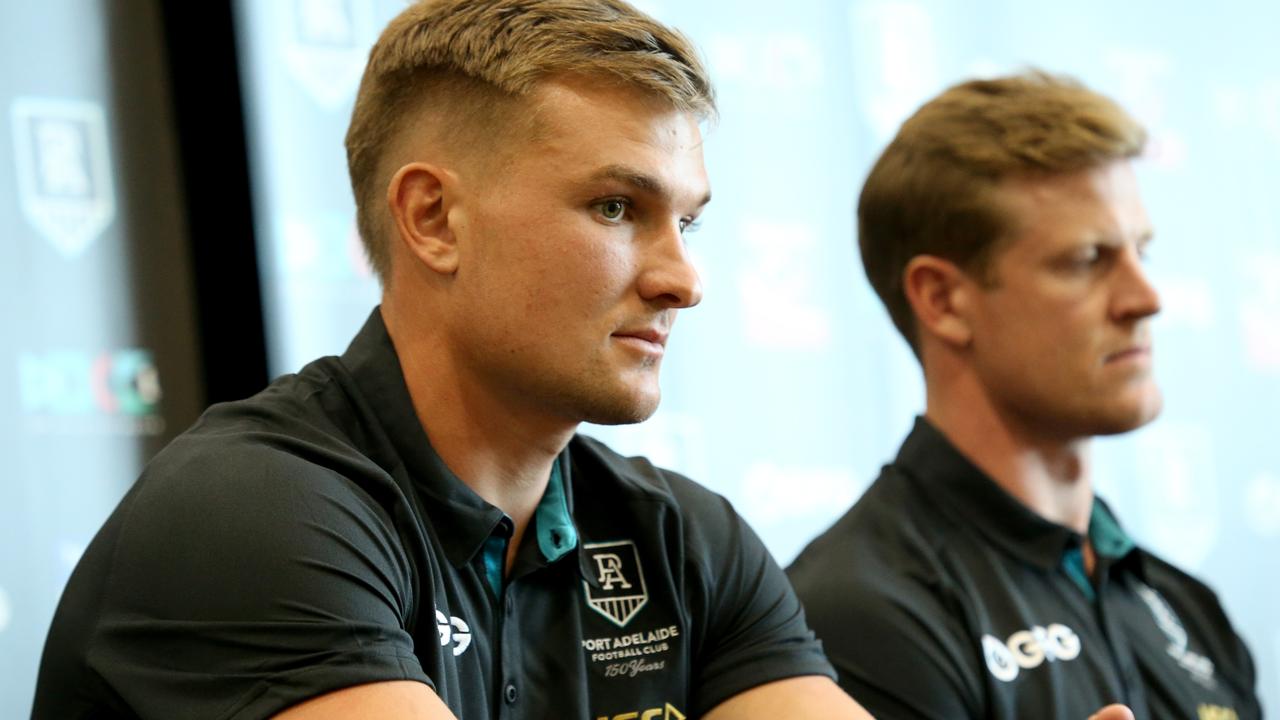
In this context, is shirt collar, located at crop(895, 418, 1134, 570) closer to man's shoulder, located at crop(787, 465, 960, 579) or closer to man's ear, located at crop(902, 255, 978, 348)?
man's shoulder, located at crop(787, 465, 960, 579)

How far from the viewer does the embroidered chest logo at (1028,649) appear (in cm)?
200

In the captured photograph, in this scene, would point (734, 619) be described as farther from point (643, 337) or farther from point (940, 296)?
point (940, 296)

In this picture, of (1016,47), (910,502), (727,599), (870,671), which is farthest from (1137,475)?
(727,599)

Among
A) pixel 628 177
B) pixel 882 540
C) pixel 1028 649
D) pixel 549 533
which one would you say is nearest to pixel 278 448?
pixel 549 533

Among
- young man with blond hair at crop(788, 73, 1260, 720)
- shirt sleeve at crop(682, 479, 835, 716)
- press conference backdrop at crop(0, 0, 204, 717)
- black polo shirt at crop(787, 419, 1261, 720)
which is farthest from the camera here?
press conference backdrop at crop(0, 0, 204, 717)

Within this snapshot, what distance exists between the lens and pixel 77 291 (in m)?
2.50

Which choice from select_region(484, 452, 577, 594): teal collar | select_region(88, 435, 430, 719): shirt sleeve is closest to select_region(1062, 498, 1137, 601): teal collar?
select_region(484, 452, 577, 594): teal collar

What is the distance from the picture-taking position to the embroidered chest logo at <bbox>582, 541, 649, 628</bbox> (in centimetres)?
164

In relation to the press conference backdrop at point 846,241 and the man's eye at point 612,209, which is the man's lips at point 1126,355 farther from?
the man's eye at point 612,209

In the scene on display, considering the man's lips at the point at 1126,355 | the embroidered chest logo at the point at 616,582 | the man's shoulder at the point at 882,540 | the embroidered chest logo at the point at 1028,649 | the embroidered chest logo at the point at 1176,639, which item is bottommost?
the embroidered chest logo at the point at 1176,639

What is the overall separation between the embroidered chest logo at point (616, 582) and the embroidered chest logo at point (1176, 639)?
980 mm

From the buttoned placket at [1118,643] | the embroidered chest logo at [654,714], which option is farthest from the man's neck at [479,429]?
the buttoned placket at [1118,643]

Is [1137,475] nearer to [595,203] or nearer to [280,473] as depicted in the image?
[595,203]

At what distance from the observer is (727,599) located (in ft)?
5.67
